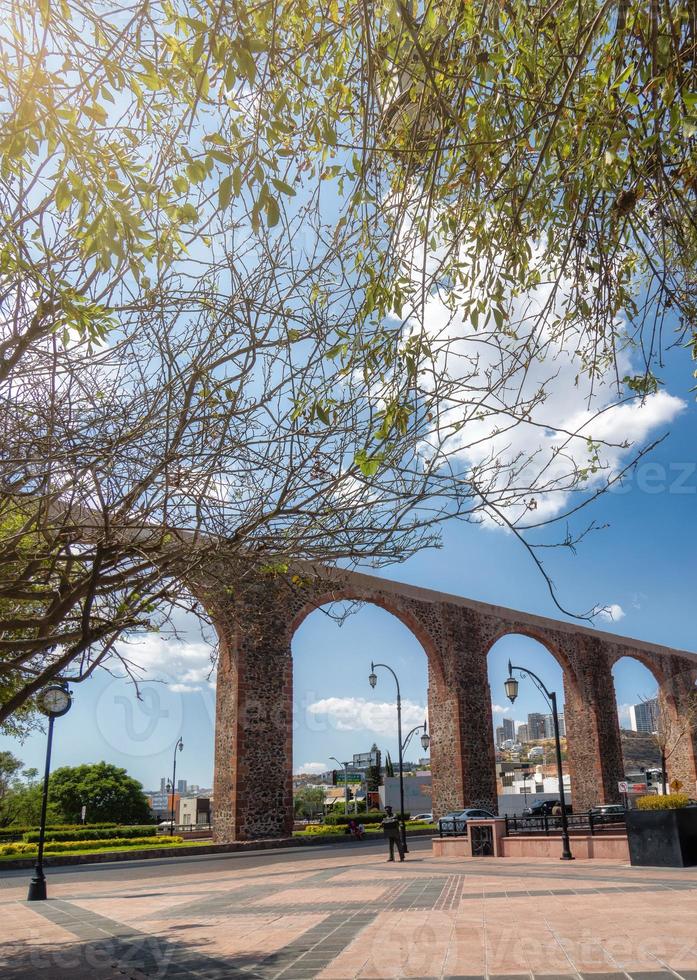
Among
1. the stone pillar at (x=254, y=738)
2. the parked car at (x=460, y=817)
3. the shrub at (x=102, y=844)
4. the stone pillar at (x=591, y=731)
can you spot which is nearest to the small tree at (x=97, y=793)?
the shrub at (x=102, y=844)

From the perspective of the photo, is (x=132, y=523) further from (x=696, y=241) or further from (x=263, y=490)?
(x=696, y=241)

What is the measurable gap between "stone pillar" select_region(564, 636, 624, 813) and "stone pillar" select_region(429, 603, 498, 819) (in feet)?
19.8

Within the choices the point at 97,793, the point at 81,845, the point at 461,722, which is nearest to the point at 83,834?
the point at 81,845

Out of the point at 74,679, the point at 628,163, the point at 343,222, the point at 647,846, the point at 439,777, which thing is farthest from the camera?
the point at 439,777

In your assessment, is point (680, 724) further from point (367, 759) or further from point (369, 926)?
point (369, 926)

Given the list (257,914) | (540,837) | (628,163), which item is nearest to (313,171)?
(628,163)

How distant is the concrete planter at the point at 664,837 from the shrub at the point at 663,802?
0.20ft

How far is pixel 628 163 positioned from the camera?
11.2ft

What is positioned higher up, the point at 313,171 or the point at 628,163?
the point at 313,171

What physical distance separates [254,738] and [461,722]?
25.2ft

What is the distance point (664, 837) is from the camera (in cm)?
982

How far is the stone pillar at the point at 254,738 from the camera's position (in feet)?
57.3

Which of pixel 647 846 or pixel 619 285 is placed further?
pixel 647 846

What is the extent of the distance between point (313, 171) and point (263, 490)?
6.15 feet
